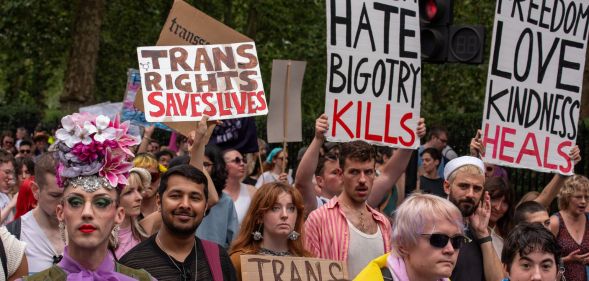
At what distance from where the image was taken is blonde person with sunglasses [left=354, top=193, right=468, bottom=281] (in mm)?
5148

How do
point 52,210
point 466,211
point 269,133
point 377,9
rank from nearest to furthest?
point 52,210
point 466,211
point 377,9
point 269,133

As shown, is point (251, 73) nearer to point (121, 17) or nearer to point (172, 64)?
point (172, 64)

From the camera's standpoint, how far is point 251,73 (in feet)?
30.7

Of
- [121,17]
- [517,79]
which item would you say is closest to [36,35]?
[121,17]

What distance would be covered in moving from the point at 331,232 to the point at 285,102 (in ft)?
10.8

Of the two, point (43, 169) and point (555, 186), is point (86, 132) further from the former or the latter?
point (555, 186)

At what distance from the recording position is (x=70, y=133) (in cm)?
498

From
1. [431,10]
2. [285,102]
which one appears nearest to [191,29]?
[285,102]

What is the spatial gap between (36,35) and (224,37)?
2009 cm

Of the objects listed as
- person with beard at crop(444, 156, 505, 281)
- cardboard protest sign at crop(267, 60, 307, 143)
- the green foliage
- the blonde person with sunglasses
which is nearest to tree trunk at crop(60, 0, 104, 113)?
the green foliage

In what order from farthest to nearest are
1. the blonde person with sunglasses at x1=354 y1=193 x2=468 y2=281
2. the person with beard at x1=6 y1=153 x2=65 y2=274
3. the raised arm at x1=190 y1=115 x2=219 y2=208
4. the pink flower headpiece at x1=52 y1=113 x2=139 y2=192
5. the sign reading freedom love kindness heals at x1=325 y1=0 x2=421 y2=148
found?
1. the sign reading freedom love kindness heals at x1=325 y1=0 x2=421 y2=148
2. the raised arm at x1=190 y1=115 x2=219 y2=208
3. the person with beard at x1=6 y1=153 x2=65 y2=274
4. the blonde person with sunglasses at x1=354 y1=193 x2=468 y2=281
5. the pink flower headpiece at x1=52 y1=113 x2=139 y2=192

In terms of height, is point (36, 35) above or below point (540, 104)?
above

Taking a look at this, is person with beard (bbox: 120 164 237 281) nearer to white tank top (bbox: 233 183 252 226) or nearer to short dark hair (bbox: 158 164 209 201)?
short dark hair (bbox: 158 164 209 201)

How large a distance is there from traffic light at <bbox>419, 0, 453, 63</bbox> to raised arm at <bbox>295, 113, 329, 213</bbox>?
2.40 meters
